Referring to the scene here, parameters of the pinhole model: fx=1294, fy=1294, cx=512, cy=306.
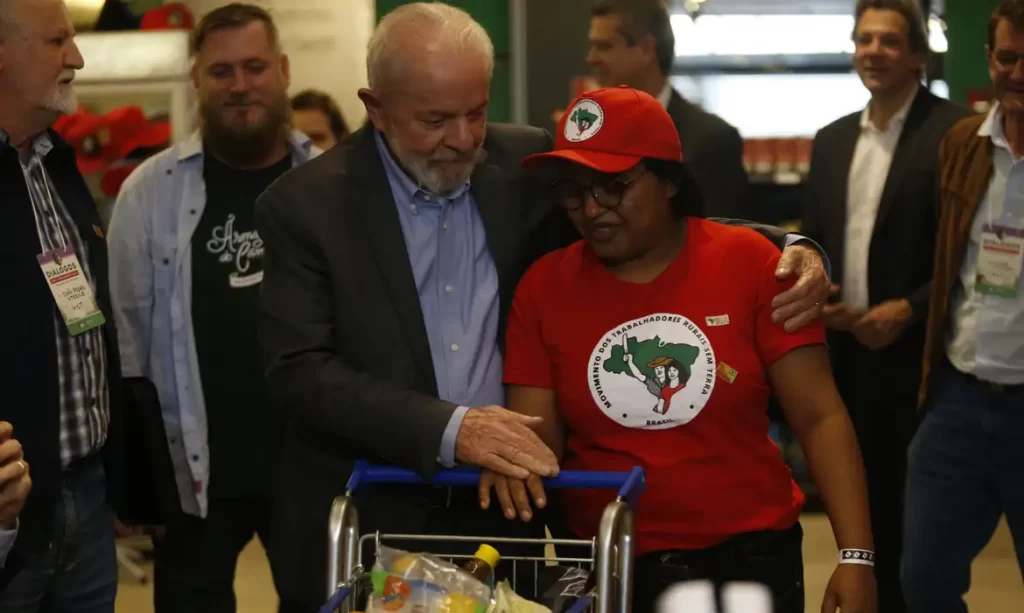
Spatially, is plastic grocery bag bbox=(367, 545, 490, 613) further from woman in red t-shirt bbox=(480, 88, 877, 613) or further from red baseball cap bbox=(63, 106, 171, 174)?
red baseball cap bbox=(63, 106, 171, 174)

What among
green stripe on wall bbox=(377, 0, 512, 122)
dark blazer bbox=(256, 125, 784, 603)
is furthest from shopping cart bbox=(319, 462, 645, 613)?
green stripe on wall bbox=(377, 0, 512, 122)

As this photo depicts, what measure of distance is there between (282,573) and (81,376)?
1.96 ft

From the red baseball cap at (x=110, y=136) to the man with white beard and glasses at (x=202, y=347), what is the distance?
7.31 feet

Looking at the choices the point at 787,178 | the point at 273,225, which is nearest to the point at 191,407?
the point at 273,225

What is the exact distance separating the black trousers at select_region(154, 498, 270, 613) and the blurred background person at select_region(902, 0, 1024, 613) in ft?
6.25

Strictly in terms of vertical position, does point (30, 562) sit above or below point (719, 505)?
below

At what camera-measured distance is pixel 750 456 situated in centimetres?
249

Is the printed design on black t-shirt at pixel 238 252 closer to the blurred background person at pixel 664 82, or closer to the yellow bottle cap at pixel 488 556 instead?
the blurred background person at pixel 664 82

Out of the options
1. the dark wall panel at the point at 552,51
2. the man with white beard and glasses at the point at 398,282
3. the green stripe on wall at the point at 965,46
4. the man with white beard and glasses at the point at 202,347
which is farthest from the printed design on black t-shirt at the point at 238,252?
the green stripe on wall at the point at 965,46

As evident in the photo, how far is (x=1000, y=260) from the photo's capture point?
135 inches

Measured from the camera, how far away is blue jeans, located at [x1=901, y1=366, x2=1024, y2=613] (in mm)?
3428

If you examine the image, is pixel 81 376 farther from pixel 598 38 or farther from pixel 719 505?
pixel 598 38

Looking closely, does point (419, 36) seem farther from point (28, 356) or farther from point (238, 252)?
point (238, 252)

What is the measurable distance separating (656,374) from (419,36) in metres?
0.79
